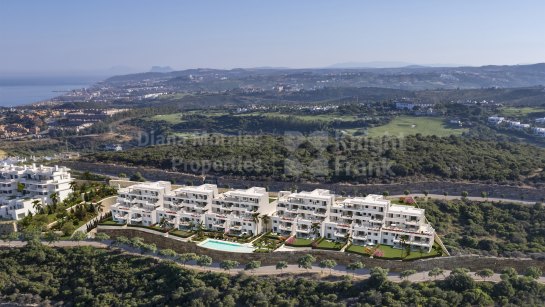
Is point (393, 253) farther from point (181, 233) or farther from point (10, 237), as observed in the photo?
point (10, 237)

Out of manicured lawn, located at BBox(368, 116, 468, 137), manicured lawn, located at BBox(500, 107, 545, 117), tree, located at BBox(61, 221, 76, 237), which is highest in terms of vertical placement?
manicured lawn, located at BBox(500, 107, 545, 117)

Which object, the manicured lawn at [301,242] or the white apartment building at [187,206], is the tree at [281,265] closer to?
the manicured lawn at [301,242]

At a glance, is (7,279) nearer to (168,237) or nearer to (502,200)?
(168,237)

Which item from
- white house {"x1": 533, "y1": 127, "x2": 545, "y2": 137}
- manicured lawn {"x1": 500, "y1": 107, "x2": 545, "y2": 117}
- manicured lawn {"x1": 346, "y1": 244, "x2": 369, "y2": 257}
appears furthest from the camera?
manicured lawn {"x1": 500, "y1": 107, "x2": 545, "y2": 117}

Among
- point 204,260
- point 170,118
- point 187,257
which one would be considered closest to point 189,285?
point 204,260

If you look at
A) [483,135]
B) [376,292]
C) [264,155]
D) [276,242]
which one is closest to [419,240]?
[376,292]

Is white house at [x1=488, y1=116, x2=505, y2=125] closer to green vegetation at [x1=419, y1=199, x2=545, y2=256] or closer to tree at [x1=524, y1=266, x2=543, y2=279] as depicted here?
green vegetation at [x1=419, y1=199, x2=545, y2=256]

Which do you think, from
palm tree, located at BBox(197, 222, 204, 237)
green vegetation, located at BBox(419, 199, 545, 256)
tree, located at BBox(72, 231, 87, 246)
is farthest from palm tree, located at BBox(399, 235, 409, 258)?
tree, located at BBox(72, 231, 87, 246)
